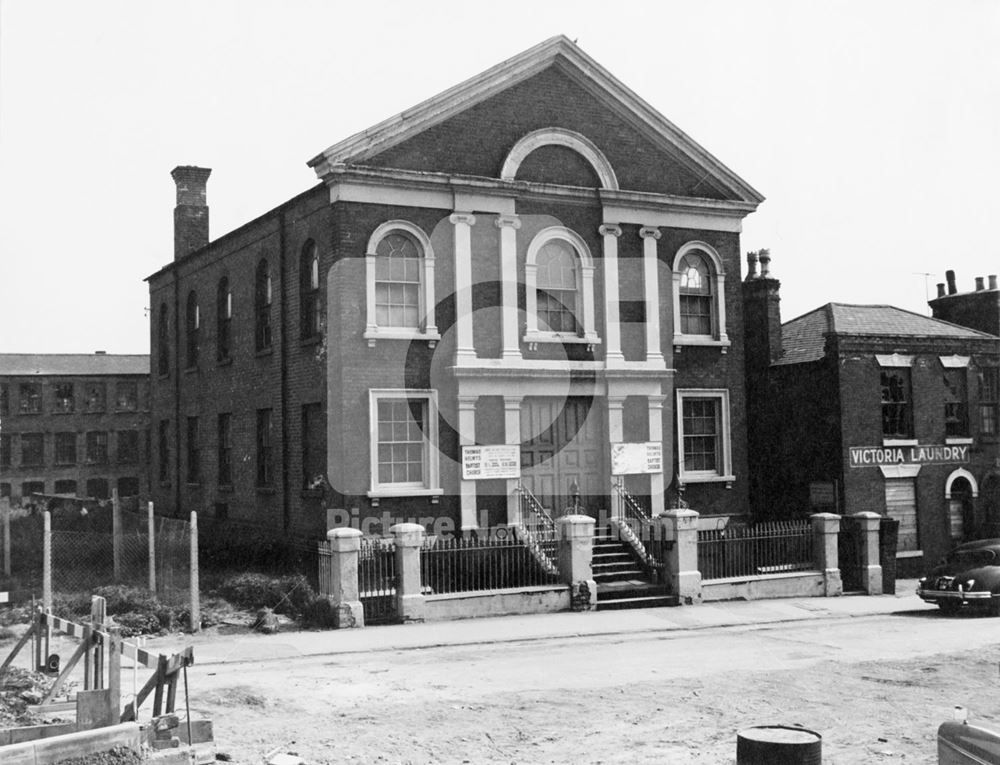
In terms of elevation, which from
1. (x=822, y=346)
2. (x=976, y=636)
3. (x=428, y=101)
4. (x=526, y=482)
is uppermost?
(x=428, y=101)

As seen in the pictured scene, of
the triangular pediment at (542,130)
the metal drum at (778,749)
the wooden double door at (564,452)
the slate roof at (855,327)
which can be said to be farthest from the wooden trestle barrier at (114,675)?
the slate roof at (855,327)

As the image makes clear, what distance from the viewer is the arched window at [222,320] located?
26.7 m

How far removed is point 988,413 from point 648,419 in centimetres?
999

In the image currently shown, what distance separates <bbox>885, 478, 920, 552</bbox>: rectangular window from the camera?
26.0m

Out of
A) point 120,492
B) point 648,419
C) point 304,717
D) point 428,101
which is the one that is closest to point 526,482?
point 648,419

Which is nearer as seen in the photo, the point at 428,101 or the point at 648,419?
the point at 428,101

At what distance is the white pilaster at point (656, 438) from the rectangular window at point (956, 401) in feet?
27.2

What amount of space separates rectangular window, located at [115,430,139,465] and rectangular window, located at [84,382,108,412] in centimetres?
171

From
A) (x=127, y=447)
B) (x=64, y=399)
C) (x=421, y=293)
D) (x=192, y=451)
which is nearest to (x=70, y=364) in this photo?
(x=64, y=399)

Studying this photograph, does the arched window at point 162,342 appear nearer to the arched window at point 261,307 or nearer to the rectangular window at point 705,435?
the arched window at point 261,307

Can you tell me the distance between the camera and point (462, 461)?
70.5ft

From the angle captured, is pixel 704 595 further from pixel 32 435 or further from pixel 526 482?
pixel 32 435

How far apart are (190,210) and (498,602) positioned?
1770 cm

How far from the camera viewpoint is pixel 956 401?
89.5ft
